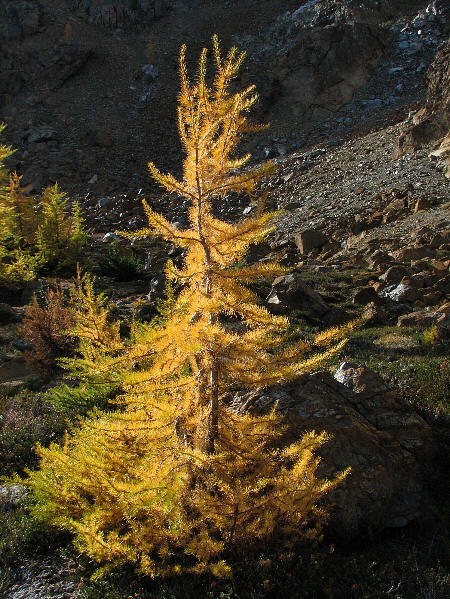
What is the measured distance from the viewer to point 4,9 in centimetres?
3819

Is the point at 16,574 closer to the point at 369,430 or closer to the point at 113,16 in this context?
the point at 369,430

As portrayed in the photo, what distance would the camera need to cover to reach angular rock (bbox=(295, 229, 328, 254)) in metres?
17.4

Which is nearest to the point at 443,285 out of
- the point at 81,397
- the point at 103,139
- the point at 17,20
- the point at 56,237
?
the point at 81,397

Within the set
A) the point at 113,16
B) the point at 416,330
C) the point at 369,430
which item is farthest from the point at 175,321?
the point at 113,16

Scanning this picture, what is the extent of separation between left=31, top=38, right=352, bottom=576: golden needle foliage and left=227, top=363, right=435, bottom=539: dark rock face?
2.37 feet

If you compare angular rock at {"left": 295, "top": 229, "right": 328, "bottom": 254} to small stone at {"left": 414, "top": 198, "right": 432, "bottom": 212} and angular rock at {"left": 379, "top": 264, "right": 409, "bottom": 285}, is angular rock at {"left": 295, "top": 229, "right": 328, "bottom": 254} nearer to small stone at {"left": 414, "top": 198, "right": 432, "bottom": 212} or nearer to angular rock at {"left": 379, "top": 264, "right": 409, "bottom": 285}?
small stone at {"left": 414, "top": 198, "right": 432, "bottom": 212}

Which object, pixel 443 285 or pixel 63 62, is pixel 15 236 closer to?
pixel 443 285

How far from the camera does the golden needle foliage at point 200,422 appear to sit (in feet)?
10.2

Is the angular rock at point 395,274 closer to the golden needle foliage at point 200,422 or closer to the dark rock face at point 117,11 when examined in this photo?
the golden needle foliage at point 200,422

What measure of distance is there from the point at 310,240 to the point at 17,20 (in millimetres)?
37839

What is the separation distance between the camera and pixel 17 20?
38562 mm

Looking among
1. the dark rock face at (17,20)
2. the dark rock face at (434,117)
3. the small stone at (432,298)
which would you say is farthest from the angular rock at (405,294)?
the dark rock face at (17,20)

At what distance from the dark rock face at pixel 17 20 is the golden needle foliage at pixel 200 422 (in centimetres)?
4443

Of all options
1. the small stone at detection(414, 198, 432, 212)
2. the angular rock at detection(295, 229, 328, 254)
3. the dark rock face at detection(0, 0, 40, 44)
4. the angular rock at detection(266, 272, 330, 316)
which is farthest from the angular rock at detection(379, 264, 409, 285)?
the dark rock face at detection(0, 0, 40, 44)
